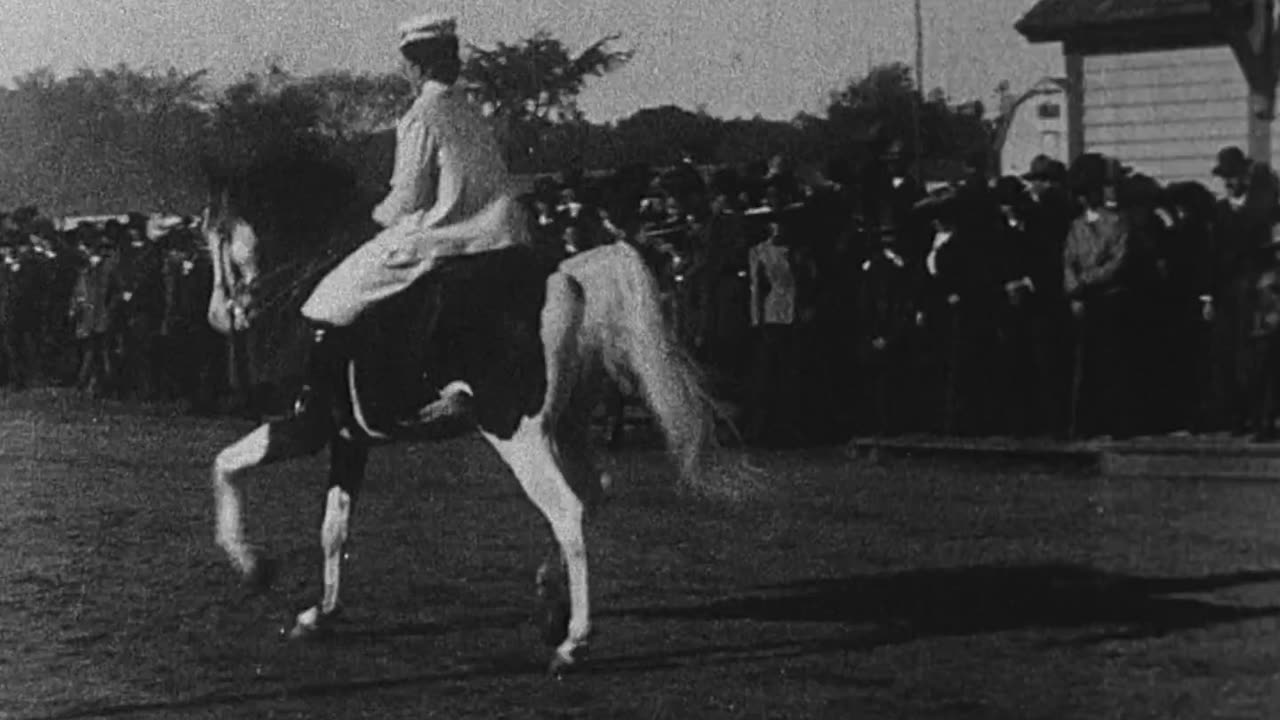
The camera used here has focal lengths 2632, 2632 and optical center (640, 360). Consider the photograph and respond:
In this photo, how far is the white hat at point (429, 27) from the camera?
680cm

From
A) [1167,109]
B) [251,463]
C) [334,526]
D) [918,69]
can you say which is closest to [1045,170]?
[1167,109]

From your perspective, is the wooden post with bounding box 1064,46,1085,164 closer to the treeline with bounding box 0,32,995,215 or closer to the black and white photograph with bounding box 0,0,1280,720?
the black and white photograph with bounding box 0,0,1280,720

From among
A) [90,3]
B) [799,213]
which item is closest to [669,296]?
[799,213]

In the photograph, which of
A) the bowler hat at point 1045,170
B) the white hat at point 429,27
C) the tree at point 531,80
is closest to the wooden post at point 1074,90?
the bowler hat at point 1045,170

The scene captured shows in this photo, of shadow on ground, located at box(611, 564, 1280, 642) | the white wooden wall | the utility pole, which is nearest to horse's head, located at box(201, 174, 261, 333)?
shadow on ground, located at box(611, 564, 1280, 642)

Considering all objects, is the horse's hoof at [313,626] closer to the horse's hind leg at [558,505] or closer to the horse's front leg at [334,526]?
the horse's front leg at [334,526]

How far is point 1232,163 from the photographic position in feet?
21.0

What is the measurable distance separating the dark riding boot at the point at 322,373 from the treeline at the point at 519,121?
481 millimetres

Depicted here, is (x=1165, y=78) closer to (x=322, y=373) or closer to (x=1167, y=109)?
(x=1167, y=109)

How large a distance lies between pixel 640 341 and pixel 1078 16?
4.76 ft

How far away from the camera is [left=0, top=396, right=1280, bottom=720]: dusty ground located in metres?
6.82

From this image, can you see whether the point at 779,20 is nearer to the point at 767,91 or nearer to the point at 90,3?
the point at 767,91

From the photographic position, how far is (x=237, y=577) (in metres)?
8.58

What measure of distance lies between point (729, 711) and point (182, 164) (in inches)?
100
